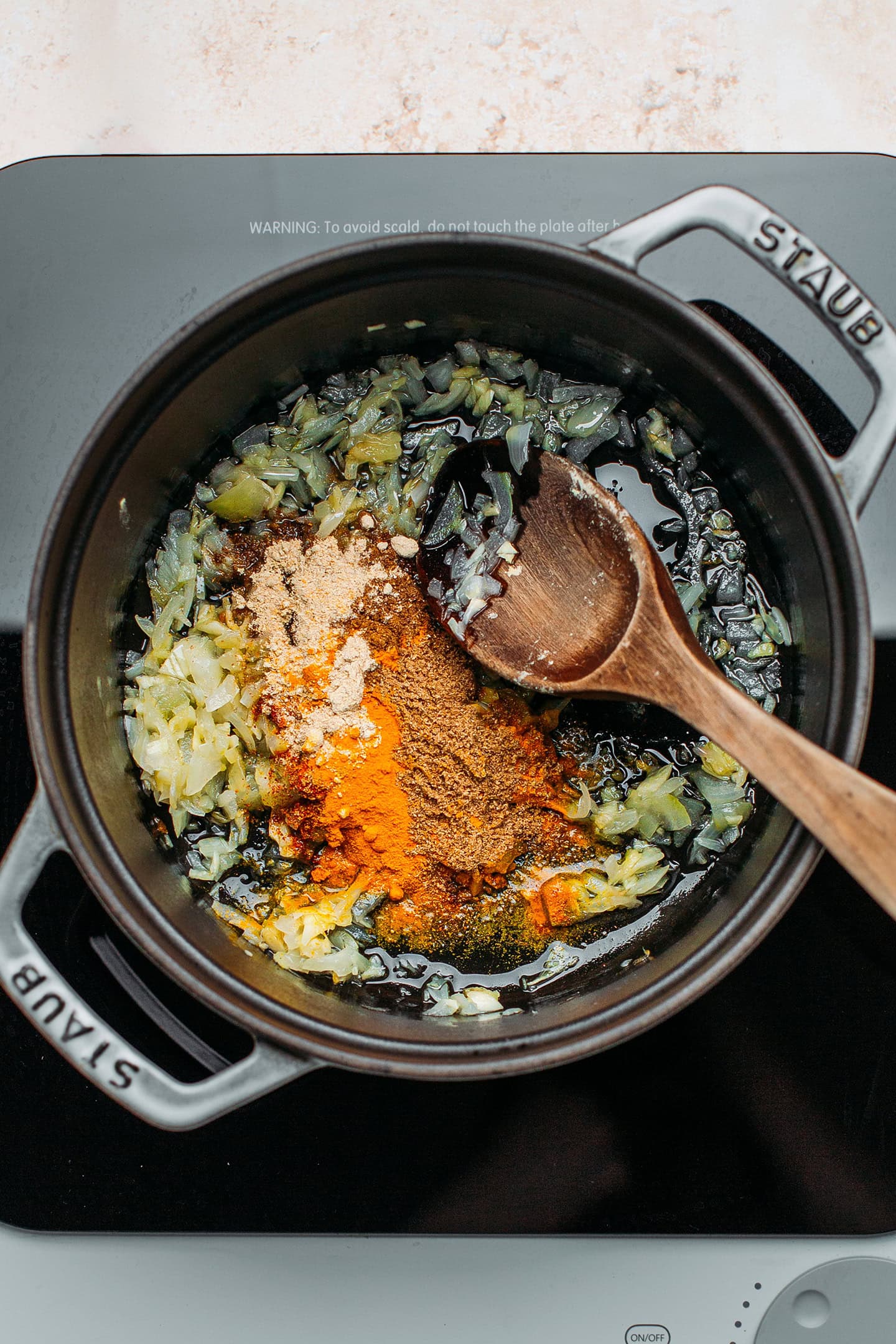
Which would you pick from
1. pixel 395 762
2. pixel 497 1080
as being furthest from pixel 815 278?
pixel 497 1080

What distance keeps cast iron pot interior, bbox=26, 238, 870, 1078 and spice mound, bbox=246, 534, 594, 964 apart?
0.11 metres

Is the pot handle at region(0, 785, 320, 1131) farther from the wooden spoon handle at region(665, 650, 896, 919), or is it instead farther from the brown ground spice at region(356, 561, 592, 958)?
the wooden spoon handle at region(665, 650, 896, 919)

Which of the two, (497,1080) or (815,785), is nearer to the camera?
(815,785)

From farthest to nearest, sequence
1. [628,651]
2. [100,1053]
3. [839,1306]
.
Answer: [839,1306], [628,651], [100,1053]

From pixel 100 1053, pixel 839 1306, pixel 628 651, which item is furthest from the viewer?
pixel 839 1306

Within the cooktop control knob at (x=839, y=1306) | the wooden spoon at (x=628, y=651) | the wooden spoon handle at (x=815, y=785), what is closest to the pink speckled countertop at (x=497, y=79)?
the wooden spoon at (x=628, y=651)

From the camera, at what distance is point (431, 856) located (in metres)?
0.91

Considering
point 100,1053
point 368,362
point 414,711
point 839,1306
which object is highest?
point 368,362

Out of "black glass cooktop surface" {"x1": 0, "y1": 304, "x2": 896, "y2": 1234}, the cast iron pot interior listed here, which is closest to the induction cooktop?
"black glass cooktop surface" {"x1": 0, "y1": 304, "x2": 896, "y2": 1234}

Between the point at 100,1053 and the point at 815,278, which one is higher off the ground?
the point at 815,278

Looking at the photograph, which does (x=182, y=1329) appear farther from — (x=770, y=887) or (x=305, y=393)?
(x=305, y=393)

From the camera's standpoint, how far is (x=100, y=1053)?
0.73 meters

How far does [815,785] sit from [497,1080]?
0.46m

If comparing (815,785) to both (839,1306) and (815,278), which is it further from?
(839,1306)
